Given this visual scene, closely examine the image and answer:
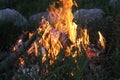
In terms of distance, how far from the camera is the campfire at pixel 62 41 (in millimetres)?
4832

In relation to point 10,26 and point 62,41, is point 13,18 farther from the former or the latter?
point 62,41

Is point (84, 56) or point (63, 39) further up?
point (84, 56)

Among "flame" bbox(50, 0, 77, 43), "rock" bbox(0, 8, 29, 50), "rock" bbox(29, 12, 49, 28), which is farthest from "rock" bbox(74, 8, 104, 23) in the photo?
"flame" bbox(50, 0, 77, 43)

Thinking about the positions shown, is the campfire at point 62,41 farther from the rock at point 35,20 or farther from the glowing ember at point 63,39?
the rock at point 35,20

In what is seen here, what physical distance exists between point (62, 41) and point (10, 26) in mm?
2427

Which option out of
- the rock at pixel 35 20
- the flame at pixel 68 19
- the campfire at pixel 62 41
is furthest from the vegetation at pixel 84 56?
the rock at pixel 35 20

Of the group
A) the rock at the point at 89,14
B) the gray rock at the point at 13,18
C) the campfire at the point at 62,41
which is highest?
the campfire at the point at 62,41

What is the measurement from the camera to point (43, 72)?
468 centimetres

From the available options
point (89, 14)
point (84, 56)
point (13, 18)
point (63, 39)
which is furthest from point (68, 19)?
point (13, 18)

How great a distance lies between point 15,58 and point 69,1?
1.04 metres

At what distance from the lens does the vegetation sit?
4.64 m

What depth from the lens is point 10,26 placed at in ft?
26.6

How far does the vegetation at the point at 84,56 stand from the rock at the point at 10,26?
892 mm

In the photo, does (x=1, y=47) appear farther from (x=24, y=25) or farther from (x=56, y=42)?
(x=56, y=42)
